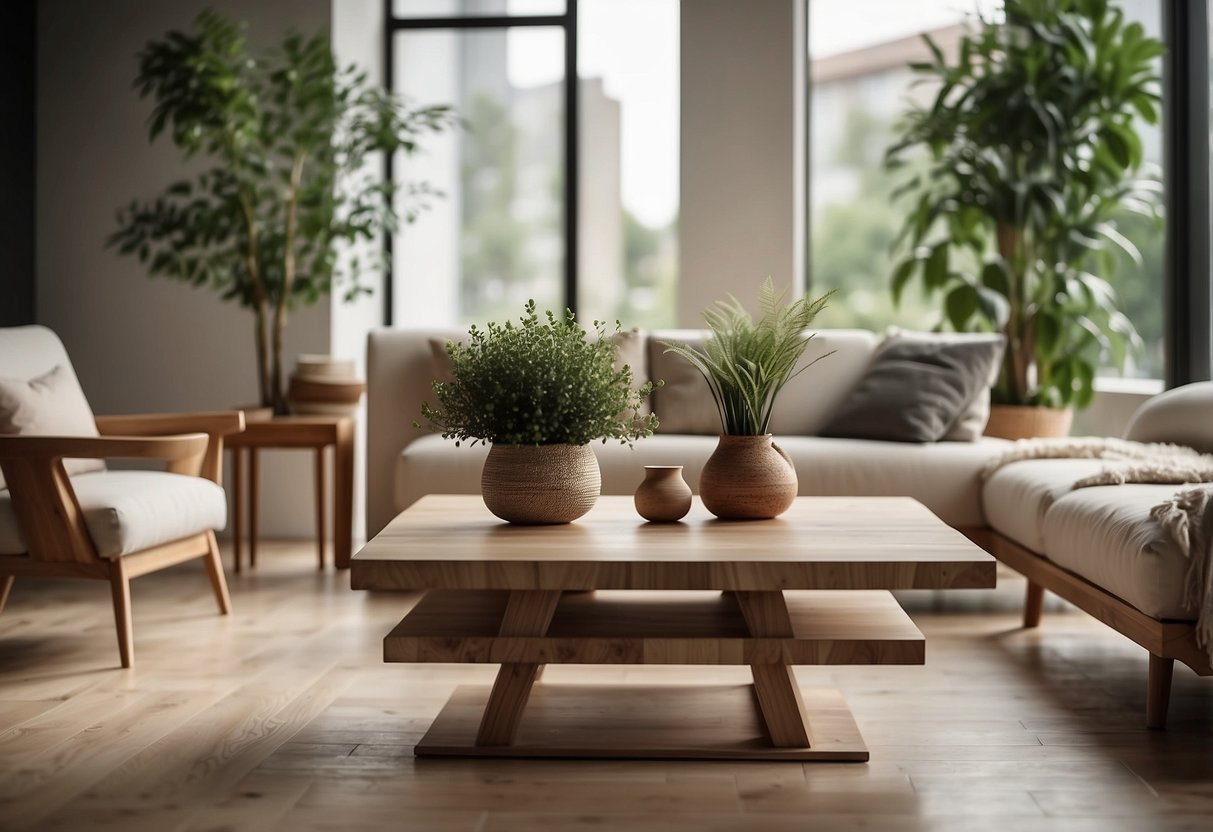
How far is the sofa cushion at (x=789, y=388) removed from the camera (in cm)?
436

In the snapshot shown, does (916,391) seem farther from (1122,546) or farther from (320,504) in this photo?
(320,504)

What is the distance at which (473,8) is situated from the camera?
5738 millimetres

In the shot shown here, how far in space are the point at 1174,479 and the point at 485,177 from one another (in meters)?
3.63

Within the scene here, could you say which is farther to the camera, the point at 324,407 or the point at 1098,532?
the point at 324,407

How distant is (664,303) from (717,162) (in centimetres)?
74

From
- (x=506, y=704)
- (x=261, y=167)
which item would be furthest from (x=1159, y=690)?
(x=261, y=167)

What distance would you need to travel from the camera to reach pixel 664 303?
5781 mm

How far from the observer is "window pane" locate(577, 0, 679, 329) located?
5.75m

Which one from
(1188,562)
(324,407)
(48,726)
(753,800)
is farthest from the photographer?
(324,407)

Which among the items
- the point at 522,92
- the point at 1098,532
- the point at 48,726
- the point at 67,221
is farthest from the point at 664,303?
the point at 48,726

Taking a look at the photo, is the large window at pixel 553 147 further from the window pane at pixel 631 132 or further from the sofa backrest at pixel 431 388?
the sofa backrest at pixel 431 388

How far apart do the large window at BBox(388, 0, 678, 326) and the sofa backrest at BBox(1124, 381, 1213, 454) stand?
2479 mm

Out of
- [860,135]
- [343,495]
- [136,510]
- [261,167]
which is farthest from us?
[860,135]

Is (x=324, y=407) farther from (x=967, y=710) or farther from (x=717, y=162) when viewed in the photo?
(x=967, y=710)
